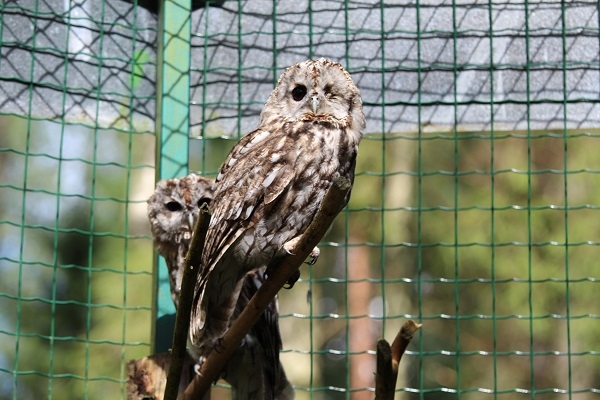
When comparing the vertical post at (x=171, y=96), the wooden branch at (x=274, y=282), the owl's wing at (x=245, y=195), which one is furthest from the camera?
the vertical post at (x=171, y=96)

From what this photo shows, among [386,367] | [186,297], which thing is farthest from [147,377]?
[386,367]

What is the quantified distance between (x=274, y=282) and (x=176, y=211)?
1.49m

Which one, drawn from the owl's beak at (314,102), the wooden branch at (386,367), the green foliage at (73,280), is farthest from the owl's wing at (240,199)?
the green foliage at (73,280)

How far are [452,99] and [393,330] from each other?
6899 mm

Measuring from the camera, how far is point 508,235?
10.1 metres

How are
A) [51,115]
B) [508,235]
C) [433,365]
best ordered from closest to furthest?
1. [51,115]
2. [508,235]
3. [433,365]

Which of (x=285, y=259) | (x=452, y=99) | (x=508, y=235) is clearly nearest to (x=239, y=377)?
(x=285, y=259)

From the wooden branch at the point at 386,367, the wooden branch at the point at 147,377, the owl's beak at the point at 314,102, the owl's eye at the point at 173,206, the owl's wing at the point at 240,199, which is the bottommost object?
the wooden branch at the point at 147,377

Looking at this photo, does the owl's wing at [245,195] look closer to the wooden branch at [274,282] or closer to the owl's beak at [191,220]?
the wooden branch at [274,282]

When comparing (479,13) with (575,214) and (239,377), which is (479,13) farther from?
(575,214)

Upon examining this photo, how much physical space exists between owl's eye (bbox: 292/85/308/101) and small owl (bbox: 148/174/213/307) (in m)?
0.74

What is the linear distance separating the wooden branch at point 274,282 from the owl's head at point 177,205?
107 centimetres

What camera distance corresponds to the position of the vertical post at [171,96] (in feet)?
12.6

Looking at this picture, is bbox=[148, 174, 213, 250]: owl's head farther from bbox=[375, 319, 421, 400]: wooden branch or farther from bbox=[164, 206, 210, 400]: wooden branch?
bbox=[375, 319, 421, 400]: wooden branch
